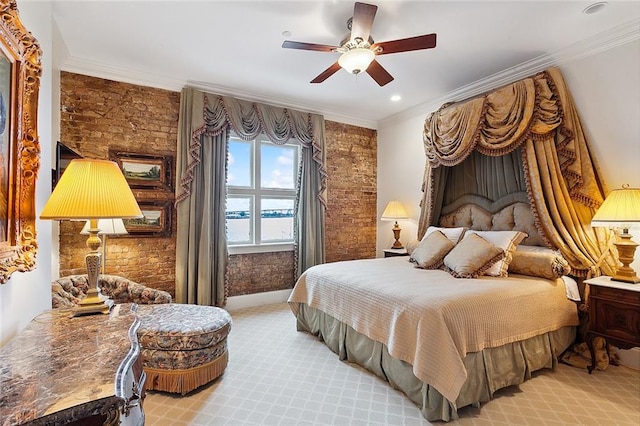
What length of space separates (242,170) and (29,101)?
3.01m

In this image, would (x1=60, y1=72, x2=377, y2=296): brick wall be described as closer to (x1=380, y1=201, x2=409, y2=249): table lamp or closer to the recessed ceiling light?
(x1=380, y1=201, x2=409, y2=249): table lamp

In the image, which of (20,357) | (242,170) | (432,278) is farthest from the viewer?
(242,170)

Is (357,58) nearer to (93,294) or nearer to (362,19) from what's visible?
(362,19)

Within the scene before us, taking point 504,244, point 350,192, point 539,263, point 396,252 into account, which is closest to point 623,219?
point 539,263

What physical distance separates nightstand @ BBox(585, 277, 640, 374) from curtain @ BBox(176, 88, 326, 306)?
3.68 meters

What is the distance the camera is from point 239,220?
440 centimetres

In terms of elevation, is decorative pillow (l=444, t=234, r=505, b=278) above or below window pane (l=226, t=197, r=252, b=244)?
below

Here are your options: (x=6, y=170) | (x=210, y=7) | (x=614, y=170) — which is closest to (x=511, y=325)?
(x=614, y=170)

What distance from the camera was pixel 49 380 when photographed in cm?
92

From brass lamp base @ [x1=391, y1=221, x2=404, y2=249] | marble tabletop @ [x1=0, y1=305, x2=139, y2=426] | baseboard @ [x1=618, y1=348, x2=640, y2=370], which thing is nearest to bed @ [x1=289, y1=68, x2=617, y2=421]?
baseboard @ [x1=618, y1=348, x2=640, y2=370]

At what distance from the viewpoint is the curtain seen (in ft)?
12.2

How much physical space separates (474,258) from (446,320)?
107 centimetres

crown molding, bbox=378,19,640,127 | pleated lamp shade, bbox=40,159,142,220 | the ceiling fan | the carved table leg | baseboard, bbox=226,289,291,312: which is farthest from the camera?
baseboard, bbox=226,289,291,312

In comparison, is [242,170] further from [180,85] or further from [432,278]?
[432,278]
